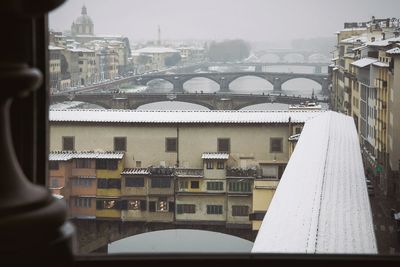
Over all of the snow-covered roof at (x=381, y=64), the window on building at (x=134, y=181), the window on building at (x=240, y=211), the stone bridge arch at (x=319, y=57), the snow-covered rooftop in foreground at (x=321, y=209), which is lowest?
the window on building at (x=240, y=211)

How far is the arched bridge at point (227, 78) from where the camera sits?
1550 cm

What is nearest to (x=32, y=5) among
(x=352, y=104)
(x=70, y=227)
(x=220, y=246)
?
(x=70, y=227)

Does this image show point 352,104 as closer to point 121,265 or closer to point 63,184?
point 63,184

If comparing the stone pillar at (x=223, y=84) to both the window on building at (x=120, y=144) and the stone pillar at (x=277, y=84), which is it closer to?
the stone pillar at (x=277, y=84)

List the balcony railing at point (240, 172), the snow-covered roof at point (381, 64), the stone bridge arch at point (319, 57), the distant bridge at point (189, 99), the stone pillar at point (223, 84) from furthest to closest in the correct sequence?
the stone pillar at point (223, 84)
the stone bridge arch at point (319, 57)
the distant bridge at point (189, 99)
the snow-covered roof at point (381, 64)
the balcony railing at point (240, 172)

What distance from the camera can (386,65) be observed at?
6988 mm

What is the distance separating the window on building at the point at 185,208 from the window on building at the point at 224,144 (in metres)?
0.65

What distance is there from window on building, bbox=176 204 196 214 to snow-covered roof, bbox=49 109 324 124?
0.86 meters

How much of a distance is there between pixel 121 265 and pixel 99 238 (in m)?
5.82

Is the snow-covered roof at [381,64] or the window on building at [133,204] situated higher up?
the snow-covered roof at [381,64]

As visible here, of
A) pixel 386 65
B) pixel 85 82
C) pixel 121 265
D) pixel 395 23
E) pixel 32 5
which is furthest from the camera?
pixel 85 82

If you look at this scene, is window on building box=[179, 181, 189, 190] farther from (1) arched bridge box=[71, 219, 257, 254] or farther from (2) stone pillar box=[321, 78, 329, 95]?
(2) stone pillar box=[321, 78, 329, 95]

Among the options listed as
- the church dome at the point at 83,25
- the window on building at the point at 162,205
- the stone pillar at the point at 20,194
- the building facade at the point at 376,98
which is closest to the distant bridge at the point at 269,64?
the church dome at the point at 83,25

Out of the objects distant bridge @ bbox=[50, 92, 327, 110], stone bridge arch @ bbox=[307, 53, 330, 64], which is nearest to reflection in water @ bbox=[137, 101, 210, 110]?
distant bridge @ bbox=[50, 92, 327, 110]
